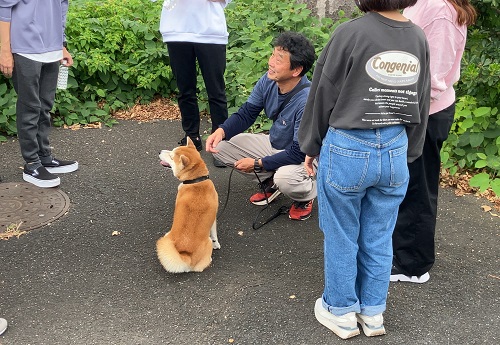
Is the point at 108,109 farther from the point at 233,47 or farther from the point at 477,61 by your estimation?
the point at 477,61

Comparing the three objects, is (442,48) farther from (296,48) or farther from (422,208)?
(296,48)

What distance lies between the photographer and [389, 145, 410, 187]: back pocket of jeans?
2751mm

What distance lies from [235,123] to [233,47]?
326cm

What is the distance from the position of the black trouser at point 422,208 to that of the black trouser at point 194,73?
2.41 meters

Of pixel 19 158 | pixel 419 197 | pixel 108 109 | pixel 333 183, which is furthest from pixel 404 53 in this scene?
pixel 108 109


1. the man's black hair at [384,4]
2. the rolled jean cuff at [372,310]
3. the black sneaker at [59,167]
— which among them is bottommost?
the black sneaker at [59,167]

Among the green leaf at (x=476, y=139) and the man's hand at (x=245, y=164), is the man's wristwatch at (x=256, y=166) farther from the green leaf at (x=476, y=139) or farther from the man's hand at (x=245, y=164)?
the green leaf at (x=476, y=139)

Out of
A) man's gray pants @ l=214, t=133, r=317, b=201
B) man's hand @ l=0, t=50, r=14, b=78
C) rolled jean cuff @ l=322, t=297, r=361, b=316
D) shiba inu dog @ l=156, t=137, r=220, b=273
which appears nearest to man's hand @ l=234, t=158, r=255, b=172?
man's gray pants @ l=214, t=133, r=317, b=201

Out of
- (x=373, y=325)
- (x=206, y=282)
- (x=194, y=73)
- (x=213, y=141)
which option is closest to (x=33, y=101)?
(x=194, y=73)

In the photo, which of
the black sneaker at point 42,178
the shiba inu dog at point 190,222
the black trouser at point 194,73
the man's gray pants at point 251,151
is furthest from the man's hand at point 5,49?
the man's gray pants at point 251,151

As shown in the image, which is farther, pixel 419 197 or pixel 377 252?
pixel 419 197

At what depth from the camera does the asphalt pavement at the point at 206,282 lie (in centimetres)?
316

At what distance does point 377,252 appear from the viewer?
9.85ft

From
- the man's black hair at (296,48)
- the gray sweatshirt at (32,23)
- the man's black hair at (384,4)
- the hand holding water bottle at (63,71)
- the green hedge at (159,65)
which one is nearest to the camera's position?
the man's black hair at (384,4)
